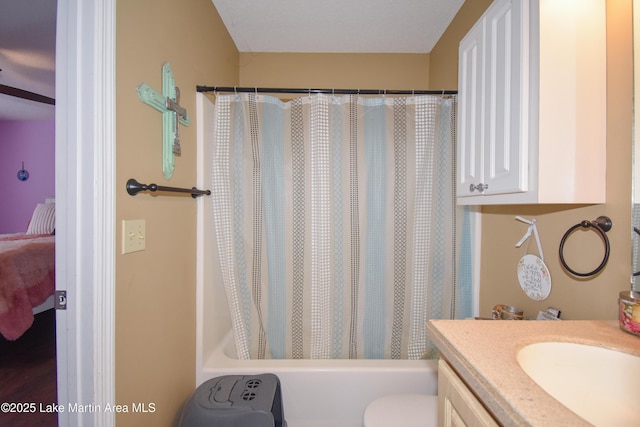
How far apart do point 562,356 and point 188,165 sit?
1571mm

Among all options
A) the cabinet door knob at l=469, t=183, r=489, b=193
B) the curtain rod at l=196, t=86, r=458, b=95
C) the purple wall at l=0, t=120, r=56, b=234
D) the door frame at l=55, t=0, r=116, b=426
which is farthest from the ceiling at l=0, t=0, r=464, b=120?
the purple wall at l=0, t=120, r=56, b=234

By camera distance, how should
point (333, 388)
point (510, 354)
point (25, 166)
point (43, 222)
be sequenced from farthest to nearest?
1. point (25, 166)
2. point (43, 222)
3. point (333, 388)
4. point (510, 354)

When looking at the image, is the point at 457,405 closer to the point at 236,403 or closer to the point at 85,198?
the point at 236,403

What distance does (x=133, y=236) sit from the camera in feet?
3.04

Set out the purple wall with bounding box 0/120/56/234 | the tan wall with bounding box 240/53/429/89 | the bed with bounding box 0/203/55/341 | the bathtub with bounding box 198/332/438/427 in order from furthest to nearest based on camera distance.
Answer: the purple wall with bounding box 0/120/56/234 → the tan wall with bounding box 240/53/429/89 → the bed with bounding box 0/203/55/341 → the bathtub with bounding box 198/332/438/427

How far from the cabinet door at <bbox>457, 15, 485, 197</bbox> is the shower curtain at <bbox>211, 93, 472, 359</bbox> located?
0.97 feet

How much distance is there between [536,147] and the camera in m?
0.77

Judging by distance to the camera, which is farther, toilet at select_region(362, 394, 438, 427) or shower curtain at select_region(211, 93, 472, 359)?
shower curtain at select_region(211, 93, 472, 359)

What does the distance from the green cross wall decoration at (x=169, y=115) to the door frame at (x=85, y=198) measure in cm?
25

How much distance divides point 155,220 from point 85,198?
28cm

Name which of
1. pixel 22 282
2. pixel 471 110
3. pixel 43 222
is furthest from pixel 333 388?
pixel 43 222

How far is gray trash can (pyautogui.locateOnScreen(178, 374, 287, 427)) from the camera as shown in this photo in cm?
107

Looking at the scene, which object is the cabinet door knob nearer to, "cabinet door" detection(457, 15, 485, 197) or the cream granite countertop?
"cabinet door" detection(457, 15, 485, 197)

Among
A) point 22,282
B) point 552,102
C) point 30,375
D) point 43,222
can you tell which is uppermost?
point 552,102
